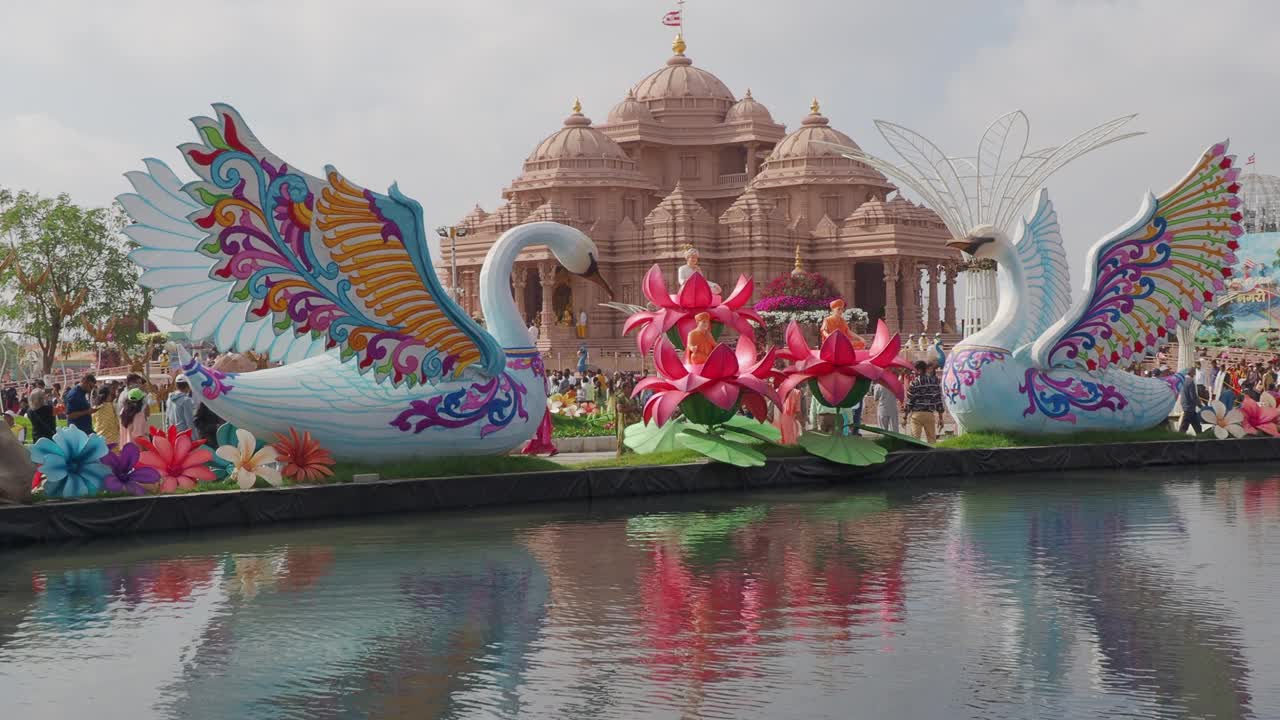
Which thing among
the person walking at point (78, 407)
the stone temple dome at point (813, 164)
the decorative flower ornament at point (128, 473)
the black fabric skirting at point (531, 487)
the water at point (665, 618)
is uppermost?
the stone temple dome at point (813, 164)

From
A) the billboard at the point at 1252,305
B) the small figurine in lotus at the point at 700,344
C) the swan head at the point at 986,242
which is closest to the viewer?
A: the small figurine in lotus at the point at 700,344

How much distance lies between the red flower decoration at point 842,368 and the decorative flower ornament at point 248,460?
18.3ft

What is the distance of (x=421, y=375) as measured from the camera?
1389 cm

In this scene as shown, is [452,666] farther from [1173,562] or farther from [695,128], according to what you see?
[695,128]

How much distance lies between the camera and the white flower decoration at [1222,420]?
1833cm

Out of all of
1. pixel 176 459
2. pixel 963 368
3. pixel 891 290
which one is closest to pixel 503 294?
pixel 176 459

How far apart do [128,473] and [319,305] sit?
221 cm

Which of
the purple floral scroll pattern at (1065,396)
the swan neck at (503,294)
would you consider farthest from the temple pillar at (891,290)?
the swan neck at (503,294)

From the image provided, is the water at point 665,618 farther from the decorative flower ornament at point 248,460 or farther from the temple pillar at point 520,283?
the temple pillar at point 520,283

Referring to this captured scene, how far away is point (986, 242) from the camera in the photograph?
17719mm

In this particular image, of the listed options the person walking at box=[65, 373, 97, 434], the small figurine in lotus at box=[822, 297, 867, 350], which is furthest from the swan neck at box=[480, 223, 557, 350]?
the person walking at box=[65, 373, 97, 434]

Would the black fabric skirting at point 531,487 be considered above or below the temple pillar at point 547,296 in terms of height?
below

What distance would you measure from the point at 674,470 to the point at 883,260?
131ft

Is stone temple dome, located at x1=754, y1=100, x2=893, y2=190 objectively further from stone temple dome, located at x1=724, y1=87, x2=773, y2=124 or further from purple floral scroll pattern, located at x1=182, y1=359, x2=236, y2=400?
purple floral scroll pattern, located at x1=182, y1=359, x2=236, y2=400
